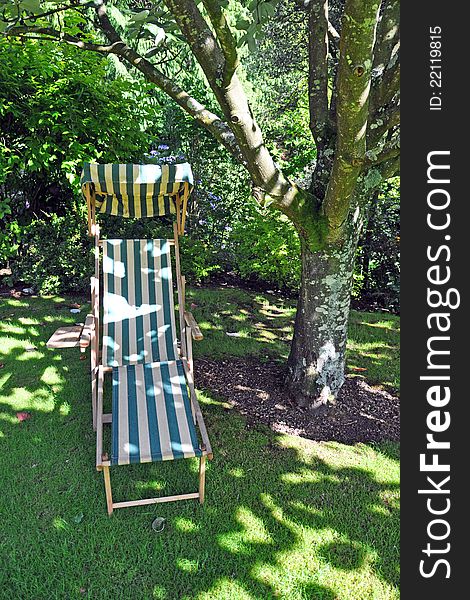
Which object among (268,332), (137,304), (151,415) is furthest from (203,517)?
(268,332)

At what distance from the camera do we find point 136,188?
399 cm

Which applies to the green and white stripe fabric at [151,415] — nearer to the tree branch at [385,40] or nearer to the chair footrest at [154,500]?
the chair footrest at [154,500]

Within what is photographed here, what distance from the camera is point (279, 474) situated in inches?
126

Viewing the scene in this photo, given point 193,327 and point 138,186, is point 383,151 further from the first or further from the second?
point 138,186

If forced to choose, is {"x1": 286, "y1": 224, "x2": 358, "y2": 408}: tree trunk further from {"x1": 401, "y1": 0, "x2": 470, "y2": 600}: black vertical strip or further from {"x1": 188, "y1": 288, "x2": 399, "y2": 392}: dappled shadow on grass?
{"x1": 401, "y1": 0, "x2": 470, "y2": 600}: black vertical strip

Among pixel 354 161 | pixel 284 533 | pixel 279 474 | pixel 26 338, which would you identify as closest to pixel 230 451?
pixel 279 474

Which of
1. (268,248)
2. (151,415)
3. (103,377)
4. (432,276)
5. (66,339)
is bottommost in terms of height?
(151,415)

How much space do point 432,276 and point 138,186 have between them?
→ 2.45 meters

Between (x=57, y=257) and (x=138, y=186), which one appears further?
(x=57, y=257)

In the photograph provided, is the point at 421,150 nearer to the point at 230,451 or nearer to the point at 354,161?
the point at 354,161

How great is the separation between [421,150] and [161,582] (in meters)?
2.50

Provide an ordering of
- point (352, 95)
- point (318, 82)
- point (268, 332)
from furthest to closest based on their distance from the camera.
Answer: point (268, 332) → point (318, 82) → point (352, 95)

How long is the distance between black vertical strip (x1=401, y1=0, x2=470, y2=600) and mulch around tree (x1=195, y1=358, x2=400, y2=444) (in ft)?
3.76

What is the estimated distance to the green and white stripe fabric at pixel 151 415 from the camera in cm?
285
